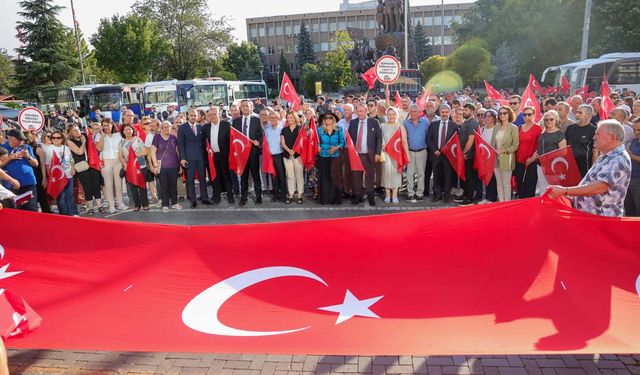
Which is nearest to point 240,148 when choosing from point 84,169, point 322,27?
point 84,169

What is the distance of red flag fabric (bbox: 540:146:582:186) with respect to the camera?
6516mm

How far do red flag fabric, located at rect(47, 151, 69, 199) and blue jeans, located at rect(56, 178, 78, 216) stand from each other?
0.10m

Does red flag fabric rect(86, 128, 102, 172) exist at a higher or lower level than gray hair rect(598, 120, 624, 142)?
lower

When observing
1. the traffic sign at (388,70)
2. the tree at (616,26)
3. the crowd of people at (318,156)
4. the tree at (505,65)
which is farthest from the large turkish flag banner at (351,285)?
the tree at (505,65)

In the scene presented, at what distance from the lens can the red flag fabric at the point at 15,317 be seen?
3420 millimetres

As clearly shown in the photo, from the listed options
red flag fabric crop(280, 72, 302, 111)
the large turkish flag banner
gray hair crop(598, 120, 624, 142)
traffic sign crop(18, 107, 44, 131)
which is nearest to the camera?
the large turkish flag banner

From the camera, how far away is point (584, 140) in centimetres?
756

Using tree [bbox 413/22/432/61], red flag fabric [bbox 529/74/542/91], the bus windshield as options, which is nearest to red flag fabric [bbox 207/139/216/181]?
red flag fabric [bbox 529/74/542/91]

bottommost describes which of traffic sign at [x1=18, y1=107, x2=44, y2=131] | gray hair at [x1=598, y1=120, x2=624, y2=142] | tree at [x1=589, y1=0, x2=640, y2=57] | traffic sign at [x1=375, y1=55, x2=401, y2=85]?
gray hair at [x1=598, y1=120, x2=624, y2=142]

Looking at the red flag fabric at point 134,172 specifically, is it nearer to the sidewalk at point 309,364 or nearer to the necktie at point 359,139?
the necktie at point 359,139

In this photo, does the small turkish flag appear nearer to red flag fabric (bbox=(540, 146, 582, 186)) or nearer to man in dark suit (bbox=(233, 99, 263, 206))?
man in dark suit (bbox=(233, 99, 263, 206))

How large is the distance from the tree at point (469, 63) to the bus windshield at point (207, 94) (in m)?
20.9

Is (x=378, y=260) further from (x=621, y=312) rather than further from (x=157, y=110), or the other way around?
(x=157, y=110)

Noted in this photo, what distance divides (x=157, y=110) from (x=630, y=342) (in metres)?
33.0
